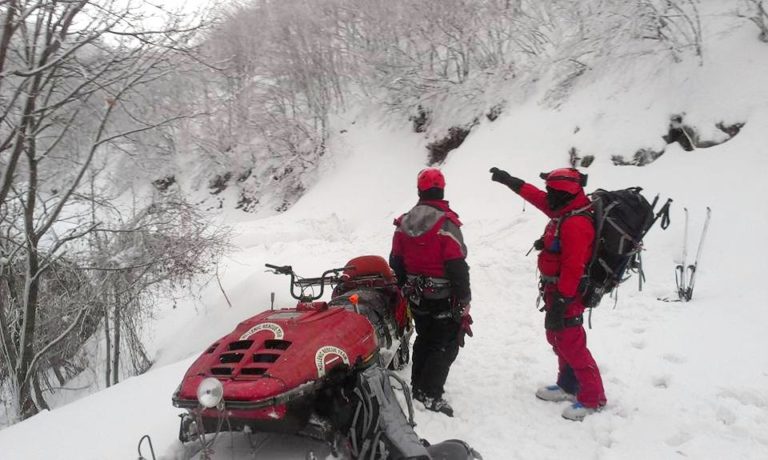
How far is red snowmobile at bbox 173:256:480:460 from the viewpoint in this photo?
281 cm

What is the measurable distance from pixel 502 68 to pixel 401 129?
19.3 ft

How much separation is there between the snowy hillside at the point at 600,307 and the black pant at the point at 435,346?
267 millimetres

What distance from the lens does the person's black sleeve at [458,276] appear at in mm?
3914

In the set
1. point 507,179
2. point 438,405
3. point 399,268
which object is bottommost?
point 438,405

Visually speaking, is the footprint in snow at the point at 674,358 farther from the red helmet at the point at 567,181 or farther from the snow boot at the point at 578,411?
the red helmet at the point at 567,181

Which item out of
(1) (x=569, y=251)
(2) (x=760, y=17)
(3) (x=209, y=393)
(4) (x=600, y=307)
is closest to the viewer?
(3) (x=209, y=393)

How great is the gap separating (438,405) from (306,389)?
4.82ft

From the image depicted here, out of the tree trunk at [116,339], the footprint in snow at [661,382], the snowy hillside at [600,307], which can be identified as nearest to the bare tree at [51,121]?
the tree trunk at [116,339]

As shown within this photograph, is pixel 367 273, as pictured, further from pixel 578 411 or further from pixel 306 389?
pixel 578 411

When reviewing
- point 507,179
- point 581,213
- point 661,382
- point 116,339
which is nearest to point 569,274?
point 581,213

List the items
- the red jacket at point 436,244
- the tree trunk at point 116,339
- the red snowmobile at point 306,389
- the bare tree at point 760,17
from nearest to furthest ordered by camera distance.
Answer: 1. the red snowmobile at point 306,389
2. the red jacket at point 436,244
3. the tree trunk at point 116,339
4. the bare tree at point 760,17

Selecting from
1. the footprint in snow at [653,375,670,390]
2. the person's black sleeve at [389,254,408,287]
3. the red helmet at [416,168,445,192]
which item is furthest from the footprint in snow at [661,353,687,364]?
the red helmet at [416,168,445,192]

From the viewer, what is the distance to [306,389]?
2980 millimetres

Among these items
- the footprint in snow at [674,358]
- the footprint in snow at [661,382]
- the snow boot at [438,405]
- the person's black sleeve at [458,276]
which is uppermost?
the person's black sleeve at [458,276]
